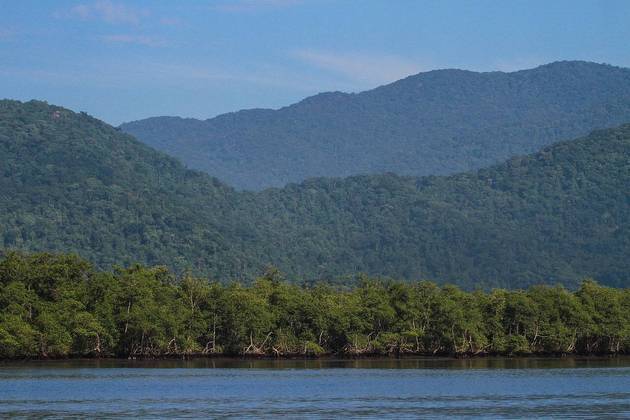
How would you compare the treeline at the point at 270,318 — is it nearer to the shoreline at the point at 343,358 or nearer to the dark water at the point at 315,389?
the shoreline at the point at 343,358

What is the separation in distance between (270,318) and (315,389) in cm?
2631

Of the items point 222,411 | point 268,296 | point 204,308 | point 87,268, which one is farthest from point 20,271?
point 222,411

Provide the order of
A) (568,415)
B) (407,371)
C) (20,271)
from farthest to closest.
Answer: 1. (20,271)
2. (407,371)
3. (568,415)

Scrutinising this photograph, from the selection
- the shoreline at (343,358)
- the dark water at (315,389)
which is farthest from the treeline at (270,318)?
the dark water at (315,389)

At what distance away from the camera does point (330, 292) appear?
358 ft

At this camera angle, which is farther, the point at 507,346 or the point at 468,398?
the point at 507,346

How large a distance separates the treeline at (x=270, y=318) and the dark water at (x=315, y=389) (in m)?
2.20

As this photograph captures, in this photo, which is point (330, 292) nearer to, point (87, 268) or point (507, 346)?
point (507, 346)

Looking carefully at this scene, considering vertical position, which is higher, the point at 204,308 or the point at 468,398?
the point at 204,308

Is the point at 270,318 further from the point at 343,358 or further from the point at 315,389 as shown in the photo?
the point at 315,389

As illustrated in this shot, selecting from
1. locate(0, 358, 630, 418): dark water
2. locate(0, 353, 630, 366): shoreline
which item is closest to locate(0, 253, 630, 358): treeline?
locate(0, 353, 630, 366): shoreline

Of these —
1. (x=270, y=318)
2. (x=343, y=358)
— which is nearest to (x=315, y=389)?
(x=270, y=318)

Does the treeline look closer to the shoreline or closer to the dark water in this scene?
the shoreline

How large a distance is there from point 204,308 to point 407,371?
1915cm
